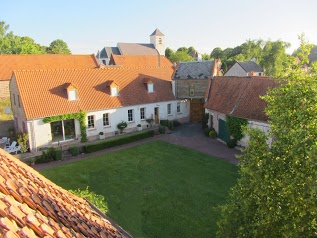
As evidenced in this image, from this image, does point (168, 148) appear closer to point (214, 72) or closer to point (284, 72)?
point (214, 72)

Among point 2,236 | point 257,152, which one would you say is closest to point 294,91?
point 257,152

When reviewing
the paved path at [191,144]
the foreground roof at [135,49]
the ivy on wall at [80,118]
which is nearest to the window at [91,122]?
the ivy on wall at [80,118]

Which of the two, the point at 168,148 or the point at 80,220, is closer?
the point at 80,220

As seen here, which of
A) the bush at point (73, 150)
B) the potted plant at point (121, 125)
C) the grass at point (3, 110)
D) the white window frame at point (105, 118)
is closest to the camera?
the bush at point (73, 150)

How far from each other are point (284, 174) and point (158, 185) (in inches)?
522

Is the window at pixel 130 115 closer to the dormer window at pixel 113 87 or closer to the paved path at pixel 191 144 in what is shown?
the dormer window at pixel 113 87

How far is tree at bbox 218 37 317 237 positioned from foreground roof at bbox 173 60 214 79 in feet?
89.2

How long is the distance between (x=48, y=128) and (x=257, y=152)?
22.3 m

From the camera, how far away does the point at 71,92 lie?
2783 centimetres

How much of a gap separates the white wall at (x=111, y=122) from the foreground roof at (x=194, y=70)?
3566 mm

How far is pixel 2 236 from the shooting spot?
7.92 ft

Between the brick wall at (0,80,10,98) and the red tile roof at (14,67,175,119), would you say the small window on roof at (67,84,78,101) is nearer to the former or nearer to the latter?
the red tile roof at (14,67,175,119)

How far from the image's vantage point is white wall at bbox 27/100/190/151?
25125mm

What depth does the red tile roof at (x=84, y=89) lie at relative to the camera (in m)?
26.0
